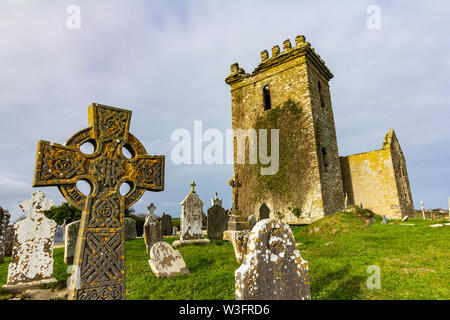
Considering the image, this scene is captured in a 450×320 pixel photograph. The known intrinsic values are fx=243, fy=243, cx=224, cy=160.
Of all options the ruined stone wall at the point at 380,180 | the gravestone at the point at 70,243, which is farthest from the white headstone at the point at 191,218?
the ruined stone wall at the point at 380,180

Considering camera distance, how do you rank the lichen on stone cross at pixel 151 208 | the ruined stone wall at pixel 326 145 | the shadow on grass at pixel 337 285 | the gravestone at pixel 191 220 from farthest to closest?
the ruined stone wall at pixel 326 145, the lichen on stone cross at pixel 151 208, the gravestone at pixel 191 220, the shadow on grass at pixel 337 285

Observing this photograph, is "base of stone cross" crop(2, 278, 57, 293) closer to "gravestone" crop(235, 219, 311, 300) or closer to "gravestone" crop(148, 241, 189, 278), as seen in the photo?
"gravestone" crop(148, 241, 189, 278)

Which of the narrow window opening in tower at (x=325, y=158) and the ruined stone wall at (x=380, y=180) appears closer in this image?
the narrow window opening in tower at (x=325, y=158)

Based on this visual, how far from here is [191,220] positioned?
31.1 ft

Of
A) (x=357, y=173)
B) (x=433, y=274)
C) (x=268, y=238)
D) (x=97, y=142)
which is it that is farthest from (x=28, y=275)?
(x=357, y=173)

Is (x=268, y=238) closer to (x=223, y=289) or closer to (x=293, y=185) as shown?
(x=223, y=289)

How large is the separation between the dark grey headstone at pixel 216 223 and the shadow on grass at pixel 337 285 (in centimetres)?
647

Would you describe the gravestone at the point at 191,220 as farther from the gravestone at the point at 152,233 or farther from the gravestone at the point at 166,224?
the gravestone at the point at 166,224

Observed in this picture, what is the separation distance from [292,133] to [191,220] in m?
9.40

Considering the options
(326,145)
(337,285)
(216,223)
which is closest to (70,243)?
(216,223)

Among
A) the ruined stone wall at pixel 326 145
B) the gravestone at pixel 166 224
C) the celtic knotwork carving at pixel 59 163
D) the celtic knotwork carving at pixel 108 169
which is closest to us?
the celtic knotwork carving at pixel 59 163

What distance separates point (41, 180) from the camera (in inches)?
113

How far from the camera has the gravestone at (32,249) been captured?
5.35 metres

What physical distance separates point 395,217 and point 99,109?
17958 millimetres
